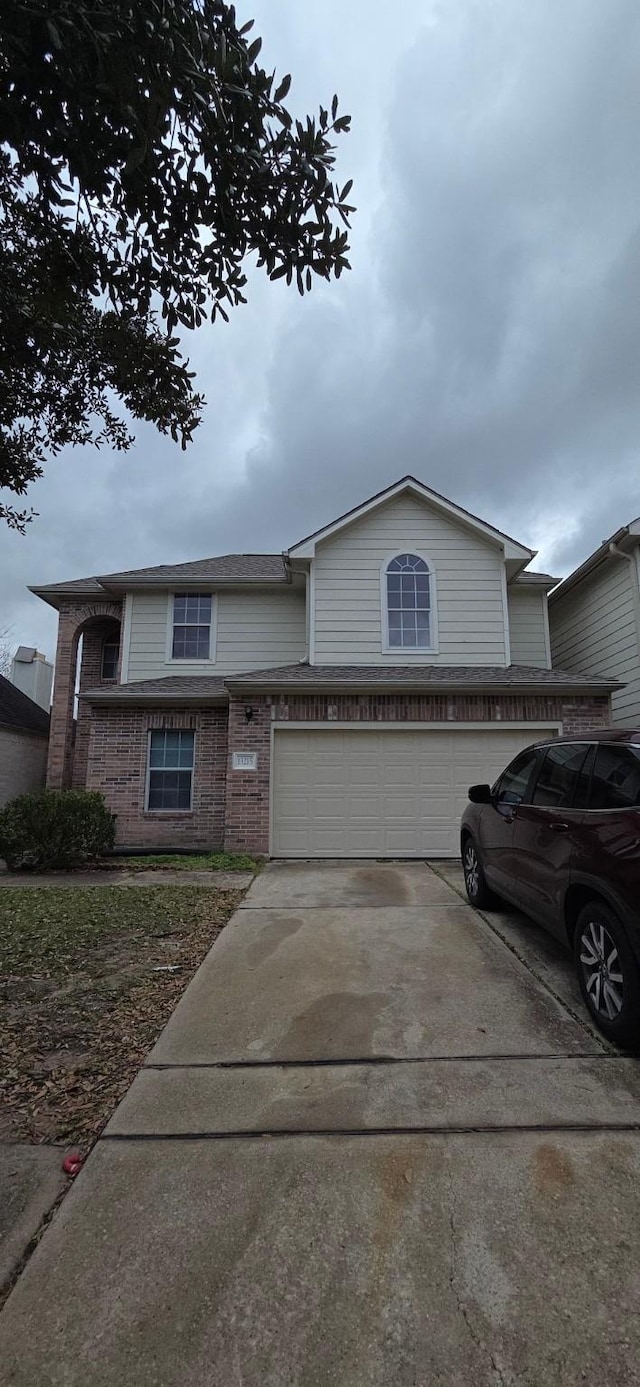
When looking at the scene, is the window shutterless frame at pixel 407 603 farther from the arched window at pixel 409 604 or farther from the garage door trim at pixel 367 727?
the garage door trim at pixel 367 727

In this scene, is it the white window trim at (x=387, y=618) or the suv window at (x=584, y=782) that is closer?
the suv window at (x=584, y=782)

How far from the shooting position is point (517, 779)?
515 cm

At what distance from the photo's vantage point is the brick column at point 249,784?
971 cm

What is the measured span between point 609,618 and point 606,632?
29cm

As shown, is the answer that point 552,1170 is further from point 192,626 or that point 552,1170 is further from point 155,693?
point 192,626

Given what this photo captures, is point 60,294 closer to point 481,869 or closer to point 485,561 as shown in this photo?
point 481,869

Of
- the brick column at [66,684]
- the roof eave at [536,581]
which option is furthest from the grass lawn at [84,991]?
the roof eave at [536,581]

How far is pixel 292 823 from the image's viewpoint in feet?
32.4

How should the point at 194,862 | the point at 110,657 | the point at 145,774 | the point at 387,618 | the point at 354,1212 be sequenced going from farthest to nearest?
the point at 110,657
the point at 387,618
the point at 145,774
the point at 194,862
the point at 354,1212

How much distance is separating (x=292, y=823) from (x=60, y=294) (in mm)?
7840

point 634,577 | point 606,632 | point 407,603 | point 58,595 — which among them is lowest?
point 606,632

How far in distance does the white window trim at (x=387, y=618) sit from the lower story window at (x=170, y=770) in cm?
385

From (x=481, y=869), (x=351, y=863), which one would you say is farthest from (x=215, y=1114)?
(x=351, y=863)

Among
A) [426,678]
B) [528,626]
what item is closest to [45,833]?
[426,678]
